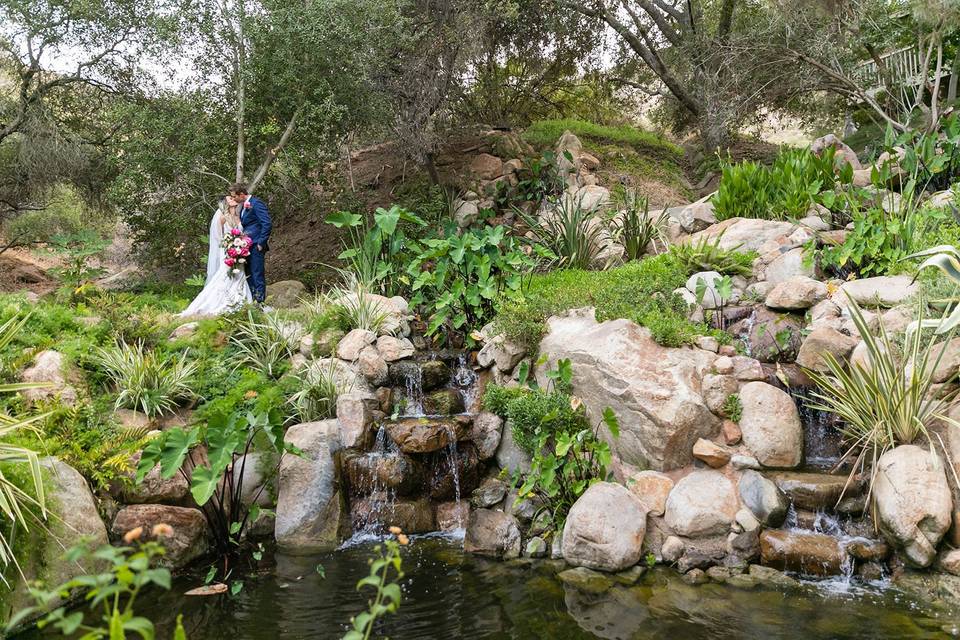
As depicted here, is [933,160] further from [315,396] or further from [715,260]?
[315,396]

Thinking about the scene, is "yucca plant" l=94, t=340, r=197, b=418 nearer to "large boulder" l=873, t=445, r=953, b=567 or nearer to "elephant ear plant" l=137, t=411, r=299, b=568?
"elephant ear plant" l=137, t=411, r=299, b=568

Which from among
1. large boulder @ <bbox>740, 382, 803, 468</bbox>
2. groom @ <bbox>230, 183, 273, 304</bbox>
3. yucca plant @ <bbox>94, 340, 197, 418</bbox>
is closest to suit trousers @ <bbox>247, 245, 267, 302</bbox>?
groom @ <bbox>230, 183, 273, 304</bbox>

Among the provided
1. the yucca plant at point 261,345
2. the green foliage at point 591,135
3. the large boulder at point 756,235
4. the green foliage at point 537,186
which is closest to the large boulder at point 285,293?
the yucca plant at point 261,345

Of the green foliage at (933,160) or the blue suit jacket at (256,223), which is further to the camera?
the blue suit jacket at (256,223)

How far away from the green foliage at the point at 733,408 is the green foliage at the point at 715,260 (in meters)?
2.13

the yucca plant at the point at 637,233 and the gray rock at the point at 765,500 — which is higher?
the yucca plant at the point at 637,233

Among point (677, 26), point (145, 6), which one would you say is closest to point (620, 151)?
point (677, 26)

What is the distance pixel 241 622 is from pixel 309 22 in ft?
26.0

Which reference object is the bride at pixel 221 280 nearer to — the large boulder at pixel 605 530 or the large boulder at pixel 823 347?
the large boulder at pixel 605 530

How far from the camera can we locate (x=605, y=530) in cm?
513

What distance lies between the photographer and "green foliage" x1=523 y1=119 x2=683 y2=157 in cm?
1432

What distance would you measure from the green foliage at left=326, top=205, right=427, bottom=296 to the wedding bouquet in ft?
3.66

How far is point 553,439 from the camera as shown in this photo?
6.27 metres

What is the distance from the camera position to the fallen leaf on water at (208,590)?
4.92 meters
